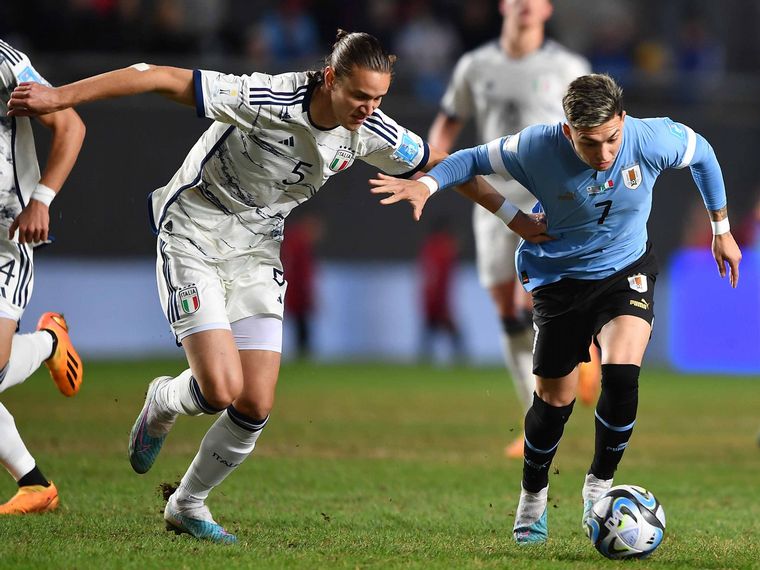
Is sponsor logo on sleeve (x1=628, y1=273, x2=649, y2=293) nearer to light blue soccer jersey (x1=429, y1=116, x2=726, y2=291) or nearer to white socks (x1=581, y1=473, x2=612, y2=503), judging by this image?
light blue soccer jersey (x1=429, y1=116, x2=726, y2=291)

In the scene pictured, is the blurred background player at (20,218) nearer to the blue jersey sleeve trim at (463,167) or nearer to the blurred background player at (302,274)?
the blue jersey sleeve trim at (463,167)

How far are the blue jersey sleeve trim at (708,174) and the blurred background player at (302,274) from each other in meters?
12.3

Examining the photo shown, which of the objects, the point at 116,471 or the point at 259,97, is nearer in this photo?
the point at 259,97

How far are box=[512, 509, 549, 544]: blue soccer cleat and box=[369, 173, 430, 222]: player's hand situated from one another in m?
1.46

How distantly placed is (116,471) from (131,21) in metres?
11.4

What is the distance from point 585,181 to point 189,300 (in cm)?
178

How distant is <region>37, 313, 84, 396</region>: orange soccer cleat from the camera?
632 centimetres

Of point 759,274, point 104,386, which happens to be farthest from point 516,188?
point 759,274

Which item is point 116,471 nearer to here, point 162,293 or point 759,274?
point 162,293

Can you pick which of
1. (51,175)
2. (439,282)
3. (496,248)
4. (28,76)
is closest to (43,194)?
(51,175)

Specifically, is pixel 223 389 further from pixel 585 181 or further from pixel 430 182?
pixel 585 181

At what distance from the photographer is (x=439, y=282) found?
18141 millimetres

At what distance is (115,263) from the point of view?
57.2ft

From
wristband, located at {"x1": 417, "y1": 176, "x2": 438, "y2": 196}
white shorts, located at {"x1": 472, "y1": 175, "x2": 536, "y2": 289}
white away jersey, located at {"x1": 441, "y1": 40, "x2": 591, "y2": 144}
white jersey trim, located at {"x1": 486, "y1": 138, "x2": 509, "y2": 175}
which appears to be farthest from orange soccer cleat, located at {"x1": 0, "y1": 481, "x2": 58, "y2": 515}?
white away jersey, located at {"x1": 441, "y1": 40, "x2": 591, "y2": 144}
